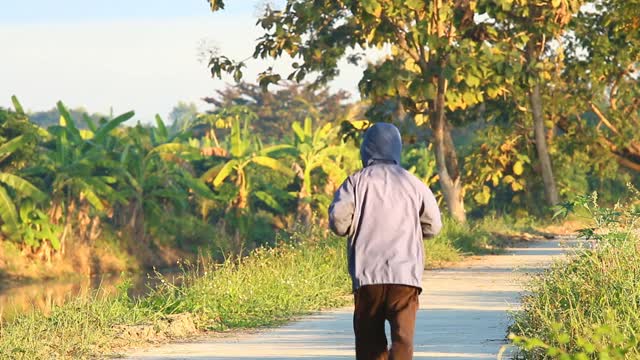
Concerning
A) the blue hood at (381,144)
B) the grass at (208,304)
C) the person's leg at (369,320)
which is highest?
the blue hood at (381,144)

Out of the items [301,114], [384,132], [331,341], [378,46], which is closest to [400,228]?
[384,132]

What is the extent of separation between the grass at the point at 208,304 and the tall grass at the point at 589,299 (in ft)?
11.5

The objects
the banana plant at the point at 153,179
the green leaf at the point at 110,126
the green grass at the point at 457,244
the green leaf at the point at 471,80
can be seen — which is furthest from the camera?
the banana plant at the point at 153,179

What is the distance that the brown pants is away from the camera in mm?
8805

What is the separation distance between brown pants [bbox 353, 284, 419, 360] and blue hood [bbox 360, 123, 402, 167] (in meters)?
0.76

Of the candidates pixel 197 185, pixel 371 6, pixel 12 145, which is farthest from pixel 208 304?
pixel 197 185

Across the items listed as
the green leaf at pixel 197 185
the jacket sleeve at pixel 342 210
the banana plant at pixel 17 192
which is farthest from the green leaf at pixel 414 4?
the jacket sleeve at pixel 342 210

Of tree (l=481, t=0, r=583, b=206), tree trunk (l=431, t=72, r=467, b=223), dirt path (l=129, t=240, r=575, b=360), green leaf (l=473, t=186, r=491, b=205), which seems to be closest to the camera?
dirt path (l=129, t=240, r=575, b=360)

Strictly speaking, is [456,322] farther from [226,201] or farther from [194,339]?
[226,201]

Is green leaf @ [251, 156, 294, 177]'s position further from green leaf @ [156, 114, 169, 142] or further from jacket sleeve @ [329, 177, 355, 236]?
jacket sleeve @ [329, 177, 355, 236]

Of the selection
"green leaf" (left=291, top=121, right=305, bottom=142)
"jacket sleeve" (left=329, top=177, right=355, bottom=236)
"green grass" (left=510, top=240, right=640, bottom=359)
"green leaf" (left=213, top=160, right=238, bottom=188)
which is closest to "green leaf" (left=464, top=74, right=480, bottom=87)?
"green grass" (left=510, top=240, right=640, bottom=359)

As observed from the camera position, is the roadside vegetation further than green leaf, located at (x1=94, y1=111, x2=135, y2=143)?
No

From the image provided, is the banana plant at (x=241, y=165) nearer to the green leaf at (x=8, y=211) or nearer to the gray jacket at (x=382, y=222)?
the green leaf at (x=8, y=211)

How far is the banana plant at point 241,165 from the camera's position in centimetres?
4144
